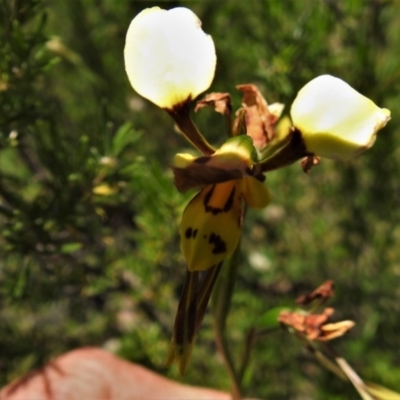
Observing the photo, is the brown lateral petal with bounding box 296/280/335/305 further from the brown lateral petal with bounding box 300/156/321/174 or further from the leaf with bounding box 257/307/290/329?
the brown lateral petal with bounding box 300/156/321/174

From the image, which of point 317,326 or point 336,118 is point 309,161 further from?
point 317,326

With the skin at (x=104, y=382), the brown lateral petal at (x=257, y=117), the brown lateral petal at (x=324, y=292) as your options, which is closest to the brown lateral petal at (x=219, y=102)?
the brown lateral petal at (x=257, y=117)

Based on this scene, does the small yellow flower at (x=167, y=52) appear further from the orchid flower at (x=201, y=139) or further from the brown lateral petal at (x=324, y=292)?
the brown lateral petal at (x=324, y=292)

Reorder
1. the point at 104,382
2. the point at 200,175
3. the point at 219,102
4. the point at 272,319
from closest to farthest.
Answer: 1. the point at 200,175
2. the point at 219,102
3. the point at 272,319
4. the point at 104,382

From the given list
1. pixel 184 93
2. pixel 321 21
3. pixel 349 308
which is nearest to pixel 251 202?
pixel 184 93

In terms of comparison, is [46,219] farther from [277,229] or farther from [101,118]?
[277,229]

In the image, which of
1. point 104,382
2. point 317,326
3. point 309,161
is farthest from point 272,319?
point 104,382

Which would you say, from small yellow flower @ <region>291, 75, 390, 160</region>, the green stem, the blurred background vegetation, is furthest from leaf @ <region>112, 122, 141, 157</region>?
small yellow flower @ <region>291, 75, 390, 160</region>
